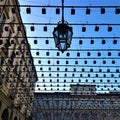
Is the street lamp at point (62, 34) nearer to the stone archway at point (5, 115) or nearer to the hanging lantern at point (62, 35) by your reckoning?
the hanging lantern at point (62, 35)

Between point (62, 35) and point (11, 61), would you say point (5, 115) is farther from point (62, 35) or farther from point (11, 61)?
point (62, 35)

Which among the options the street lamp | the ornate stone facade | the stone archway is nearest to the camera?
the street lamp

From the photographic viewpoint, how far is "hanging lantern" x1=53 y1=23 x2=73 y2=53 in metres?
9.22

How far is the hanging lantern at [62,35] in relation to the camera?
9.22 m

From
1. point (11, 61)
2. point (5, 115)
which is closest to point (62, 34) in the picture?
point (11, 61)

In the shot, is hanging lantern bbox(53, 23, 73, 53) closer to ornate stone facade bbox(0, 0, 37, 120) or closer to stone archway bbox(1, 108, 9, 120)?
ornate stone facade bbox(0, 0, 37, 120)

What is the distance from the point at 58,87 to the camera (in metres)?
29.9

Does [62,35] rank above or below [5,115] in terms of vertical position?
→ below

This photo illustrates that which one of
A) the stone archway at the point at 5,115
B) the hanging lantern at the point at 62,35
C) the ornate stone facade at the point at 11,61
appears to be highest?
the ornate stone facade at the point at 11,61

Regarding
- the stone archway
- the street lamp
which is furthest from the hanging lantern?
the stone archway

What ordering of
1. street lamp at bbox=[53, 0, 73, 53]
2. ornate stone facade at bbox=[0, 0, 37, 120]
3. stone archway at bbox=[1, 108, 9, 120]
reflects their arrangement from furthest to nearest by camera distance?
1. stone archway at bbox=[1, 108, 9, 120]
2. ornate stone facade at bbox=[0, 0, 37, 120]
3. street lamp at bbox=[53, 0, 73, 53]

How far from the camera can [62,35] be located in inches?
364

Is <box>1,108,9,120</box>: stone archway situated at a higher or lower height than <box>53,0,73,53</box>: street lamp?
higher

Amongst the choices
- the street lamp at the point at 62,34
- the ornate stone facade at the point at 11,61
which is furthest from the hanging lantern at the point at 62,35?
the ornate stone facade at the point at 11,61
